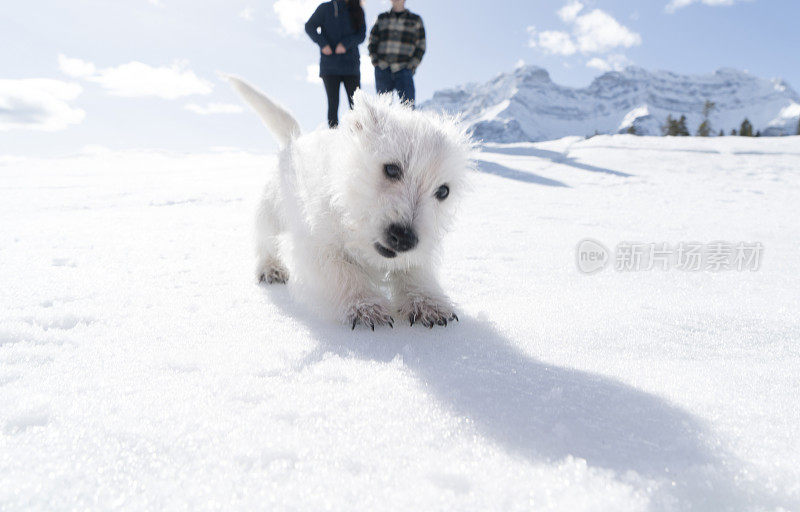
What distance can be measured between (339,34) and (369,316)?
4963 millimetres

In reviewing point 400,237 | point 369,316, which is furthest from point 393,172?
point 369,316

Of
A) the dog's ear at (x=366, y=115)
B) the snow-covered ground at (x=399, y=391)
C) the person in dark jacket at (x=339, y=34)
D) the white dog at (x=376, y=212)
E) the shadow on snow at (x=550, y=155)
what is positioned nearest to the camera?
the snow-covered ground at (x=399, y=391)

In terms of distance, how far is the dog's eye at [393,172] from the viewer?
2.12 metres

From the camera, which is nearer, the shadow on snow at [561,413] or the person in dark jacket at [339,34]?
the shadow on snow at [561,413]

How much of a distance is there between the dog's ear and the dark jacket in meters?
3.80

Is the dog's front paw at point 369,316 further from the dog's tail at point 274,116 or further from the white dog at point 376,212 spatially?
the dog's tail at point 274,116

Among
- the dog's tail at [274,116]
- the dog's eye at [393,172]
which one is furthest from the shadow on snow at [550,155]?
the dog's eye at [393,172]

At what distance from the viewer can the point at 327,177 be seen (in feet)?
8.05

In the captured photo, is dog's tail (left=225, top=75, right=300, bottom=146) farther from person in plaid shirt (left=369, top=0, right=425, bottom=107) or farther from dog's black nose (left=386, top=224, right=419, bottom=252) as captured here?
person in plaid shirt (left=369, top=0, right=425, bottom=107)

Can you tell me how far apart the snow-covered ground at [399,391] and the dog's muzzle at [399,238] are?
1.39 ft

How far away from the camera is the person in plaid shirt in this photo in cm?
602

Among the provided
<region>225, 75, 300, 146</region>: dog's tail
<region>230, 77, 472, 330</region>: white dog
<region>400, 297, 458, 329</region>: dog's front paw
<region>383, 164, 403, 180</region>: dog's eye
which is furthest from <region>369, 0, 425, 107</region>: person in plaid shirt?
<region>400, 297, 458, 329</region>: dog's front paw

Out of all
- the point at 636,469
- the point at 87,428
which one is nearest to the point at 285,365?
the point at 87,428

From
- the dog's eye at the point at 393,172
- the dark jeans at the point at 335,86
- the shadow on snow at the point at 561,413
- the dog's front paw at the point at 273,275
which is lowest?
the dog's front paw at the point at 273,275
